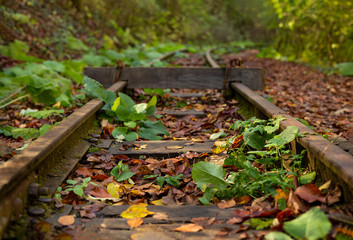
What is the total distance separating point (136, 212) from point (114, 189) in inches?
11.8

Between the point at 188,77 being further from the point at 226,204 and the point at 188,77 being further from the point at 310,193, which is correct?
the point at 310,193

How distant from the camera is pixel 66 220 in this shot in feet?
5.21

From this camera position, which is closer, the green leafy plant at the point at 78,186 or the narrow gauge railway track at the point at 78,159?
the narrow gauge railway track at the point at 78,159

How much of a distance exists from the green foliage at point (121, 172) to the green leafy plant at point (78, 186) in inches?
7.2

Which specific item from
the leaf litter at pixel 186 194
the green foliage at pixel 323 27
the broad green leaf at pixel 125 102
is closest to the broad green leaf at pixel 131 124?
the leaf litter at pixel 186 194

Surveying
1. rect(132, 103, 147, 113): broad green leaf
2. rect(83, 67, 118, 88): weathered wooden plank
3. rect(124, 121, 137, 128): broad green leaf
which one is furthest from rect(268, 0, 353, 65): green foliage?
rect(124, 121, 137, 128): broad green leaf

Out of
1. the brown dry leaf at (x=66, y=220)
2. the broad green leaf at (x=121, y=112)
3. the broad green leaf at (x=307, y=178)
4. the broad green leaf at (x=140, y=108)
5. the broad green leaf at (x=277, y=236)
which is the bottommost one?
the brown dry leaf at (x=66, y=220)

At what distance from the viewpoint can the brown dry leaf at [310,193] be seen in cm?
158

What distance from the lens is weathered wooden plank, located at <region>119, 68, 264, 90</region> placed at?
185 inches

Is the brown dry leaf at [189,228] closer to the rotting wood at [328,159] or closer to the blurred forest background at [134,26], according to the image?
the rotting wood at [328,159]

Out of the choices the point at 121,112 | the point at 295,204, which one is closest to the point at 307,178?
the point at 295,204

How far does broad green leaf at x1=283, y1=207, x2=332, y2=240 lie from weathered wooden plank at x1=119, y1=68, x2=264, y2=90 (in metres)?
3.45

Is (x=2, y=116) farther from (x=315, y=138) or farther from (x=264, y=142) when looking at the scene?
(x=315, y=138)

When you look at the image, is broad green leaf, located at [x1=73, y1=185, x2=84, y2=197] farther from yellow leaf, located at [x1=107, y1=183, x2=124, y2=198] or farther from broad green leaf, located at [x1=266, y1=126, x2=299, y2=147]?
broad green leaf, located at [x1=266, y1=126, x2=299, y2=147]
